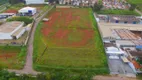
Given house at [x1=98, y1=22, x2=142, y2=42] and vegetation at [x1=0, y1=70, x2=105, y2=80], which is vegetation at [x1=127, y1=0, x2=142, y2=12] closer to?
house at [x1=98, y1=22, x2=142, y2=42]

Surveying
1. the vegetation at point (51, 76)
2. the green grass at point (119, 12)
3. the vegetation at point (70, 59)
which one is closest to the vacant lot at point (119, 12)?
the green grass at point (119, 12)

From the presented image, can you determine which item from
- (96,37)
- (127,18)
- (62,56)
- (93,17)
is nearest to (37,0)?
(93,17)

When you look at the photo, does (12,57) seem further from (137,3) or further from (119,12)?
(137,3)

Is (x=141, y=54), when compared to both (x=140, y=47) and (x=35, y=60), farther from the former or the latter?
(x=35, y=60)

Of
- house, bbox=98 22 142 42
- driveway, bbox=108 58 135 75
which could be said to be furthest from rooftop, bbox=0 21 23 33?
driveway, bbox=108 58 135 75

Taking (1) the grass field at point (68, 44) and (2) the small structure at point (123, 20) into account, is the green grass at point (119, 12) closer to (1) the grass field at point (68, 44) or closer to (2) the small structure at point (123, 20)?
(2) the small structure at point (123, 20)

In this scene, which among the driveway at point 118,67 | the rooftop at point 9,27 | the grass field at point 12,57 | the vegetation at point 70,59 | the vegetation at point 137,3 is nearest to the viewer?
the vegetation at point 70,59
